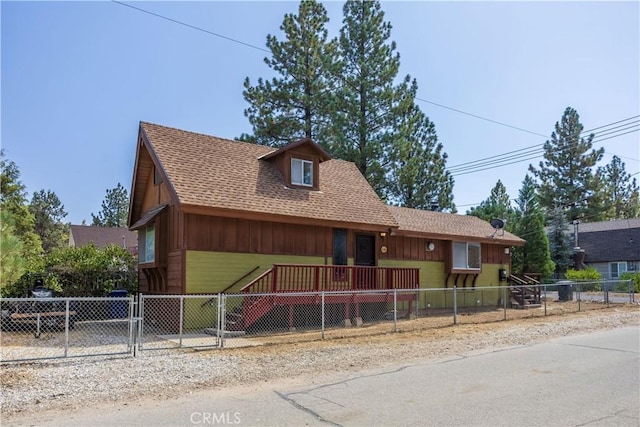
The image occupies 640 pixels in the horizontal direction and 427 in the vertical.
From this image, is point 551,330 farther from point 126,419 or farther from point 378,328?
point 126,419

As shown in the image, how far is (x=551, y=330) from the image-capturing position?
13.9 meters

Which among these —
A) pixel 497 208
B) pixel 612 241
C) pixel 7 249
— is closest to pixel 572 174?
pixel 612 241

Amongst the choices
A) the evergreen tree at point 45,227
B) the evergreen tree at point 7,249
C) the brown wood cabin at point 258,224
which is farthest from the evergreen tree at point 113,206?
the evergreen tree at point 7,249

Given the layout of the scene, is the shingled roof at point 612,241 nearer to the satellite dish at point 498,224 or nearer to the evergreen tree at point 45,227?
the satellite dish at point 498,224

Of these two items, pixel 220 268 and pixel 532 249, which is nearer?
pixel 220 268

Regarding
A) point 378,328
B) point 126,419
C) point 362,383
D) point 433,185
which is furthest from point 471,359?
point 433,185

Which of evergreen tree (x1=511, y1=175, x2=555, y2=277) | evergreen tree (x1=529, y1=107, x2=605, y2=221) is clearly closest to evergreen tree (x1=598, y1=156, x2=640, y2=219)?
evergreen tree (x1=529, y1=107, x2=605, y2=221)

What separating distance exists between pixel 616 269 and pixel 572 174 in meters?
12.7

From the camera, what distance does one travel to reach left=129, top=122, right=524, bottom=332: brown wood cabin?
1366cm

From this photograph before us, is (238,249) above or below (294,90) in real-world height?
below

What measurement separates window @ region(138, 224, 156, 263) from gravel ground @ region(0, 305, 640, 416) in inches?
243

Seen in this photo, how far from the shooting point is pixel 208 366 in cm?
859

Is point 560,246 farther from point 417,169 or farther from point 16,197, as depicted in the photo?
point 16,197

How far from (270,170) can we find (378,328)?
663 cm
